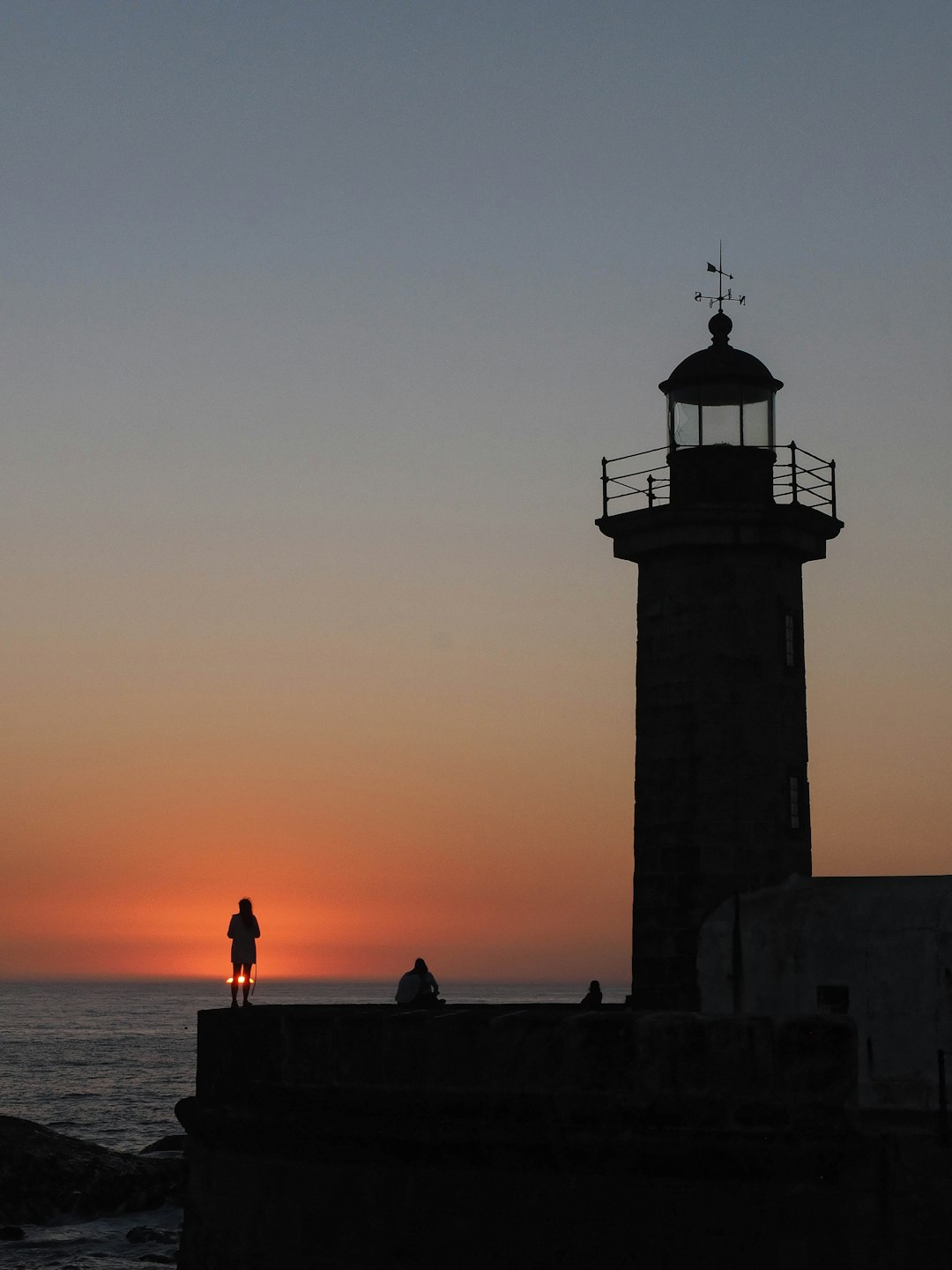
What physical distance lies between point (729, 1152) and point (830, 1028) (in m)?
1.47

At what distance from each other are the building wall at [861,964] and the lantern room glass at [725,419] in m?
6.65

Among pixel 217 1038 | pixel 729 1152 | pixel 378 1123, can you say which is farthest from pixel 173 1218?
pixel 729 1152

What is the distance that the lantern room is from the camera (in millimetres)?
22516

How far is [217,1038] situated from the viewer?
1748 cm

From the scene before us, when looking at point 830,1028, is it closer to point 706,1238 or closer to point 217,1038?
point 706,1238

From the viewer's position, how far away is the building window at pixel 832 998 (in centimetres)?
1789

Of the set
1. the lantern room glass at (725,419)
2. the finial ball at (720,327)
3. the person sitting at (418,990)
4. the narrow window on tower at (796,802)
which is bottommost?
the person sitting at (418,990)

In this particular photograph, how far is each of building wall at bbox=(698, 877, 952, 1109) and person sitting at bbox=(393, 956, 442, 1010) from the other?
11.1 feet

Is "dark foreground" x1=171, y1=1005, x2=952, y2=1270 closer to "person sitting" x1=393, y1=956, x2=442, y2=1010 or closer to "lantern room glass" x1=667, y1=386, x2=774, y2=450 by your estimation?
"person sitting" x1=393, y1=956, x2=442, y2=1010

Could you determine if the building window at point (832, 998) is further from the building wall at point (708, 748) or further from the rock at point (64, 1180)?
the rock at point (64, 1180)

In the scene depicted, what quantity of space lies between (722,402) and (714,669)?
4005 mm

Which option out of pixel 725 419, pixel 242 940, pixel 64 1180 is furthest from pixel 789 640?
pixel 64 1180

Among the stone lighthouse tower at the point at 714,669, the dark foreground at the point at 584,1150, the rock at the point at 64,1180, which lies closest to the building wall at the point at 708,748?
the stone lighthouse tower at the point at 714,669

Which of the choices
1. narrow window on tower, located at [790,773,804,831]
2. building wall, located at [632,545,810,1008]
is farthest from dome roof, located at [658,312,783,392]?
narrow window on tower, located at [790,773,804,831]
